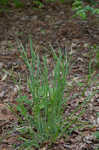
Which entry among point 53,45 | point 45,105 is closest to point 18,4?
point 53,45

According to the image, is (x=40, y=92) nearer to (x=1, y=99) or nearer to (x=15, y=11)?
(x=1, y=99)

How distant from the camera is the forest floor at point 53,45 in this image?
1.72 meters

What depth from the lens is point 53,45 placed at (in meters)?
3.23

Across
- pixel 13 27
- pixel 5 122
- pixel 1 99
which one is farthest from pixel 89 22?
pixel 5 122

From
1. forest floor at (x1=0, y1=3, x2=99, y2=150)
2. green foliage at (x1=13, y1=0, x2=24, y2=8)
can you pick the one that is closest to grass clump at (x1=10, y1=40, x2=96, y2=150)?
forest floor at (x1=0, y1=3, x2=99, y2=150)

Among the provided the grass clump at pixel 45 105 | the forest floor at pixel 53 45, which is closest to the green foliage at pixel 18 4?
the forest floor at pixel 53 45

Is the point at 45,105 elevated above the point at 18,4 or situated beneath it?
situated beneath

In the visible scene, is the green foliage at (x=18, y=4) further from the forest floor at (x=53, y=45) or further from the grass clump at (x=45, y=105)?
the grass clump at (x=45, y=105)

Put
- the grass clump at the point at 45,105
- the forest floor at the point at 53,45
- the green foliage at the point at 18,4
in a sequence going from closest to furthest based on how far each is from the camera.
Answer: the grass clump at the point at 45,105
the forest floor at the point at 53,45
the green foliage at the point at 18,4

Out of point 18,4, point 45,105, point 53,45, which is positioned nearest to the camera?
point 45,105

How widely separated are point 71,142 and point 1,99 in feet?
2.91

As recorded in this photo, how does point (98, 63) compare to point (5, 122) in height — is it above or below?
above

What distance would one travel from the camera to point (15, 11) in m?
4.23

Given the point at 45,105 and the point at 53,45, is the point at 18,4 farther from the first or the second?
the point at 45,105
